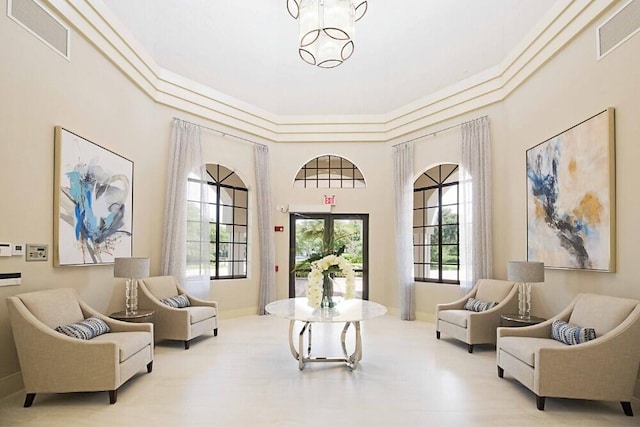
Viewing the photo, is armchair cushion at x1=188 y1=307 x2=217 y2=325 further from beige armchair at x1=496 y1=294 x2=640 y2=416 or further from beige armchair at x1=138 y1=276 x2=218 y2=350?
beige armchair at x1=496 y1=294 x2=640 y2=416

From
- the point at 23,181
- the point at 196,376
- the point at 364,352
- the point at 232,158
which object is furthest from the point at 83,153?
the point at 364,352

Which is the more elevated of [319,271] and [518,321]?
[319,271]

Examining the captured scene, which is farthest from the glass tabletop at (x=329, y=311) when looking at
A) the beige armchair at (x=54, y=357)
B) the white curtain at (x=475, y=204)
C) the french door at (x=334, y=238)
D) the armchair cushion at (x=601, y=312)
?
the french door at (x=334, y=238)

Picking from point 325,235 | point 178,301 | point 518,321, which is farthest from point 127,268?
point 518,321

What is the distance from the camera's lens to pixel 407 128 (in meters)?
8.59

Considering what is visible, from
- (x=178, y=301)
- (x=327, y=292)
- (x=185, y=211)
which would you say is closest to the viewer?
(x=327, y=292)

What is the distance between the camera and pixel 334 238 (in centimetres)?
916

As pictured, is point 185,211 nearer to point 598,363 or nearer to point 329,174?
point 329,174

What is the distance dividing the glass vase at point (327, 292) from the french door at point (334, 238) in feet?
12.0

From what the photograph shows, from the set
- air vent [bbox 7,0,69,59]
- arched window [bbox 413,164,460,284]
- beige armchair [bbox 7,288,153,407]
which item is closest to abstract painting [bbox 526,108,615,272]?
arched window [bbox 413,164,460,284]

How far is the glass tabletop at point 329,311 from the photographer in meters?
4.67

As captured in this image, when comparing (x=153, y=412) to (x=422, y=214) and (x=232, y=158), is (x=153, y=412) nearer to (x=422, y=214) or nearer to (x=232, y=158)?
(x=232, y=158)

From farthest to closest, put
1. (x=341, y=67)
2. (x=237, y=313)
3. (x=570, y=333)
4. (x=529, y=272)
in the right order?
1. (x=341, y=67)
2. (x=237, y=313)
3. (x=529, y=272)
4. (x=570, y=333)

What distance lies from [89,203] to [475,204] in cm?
591
